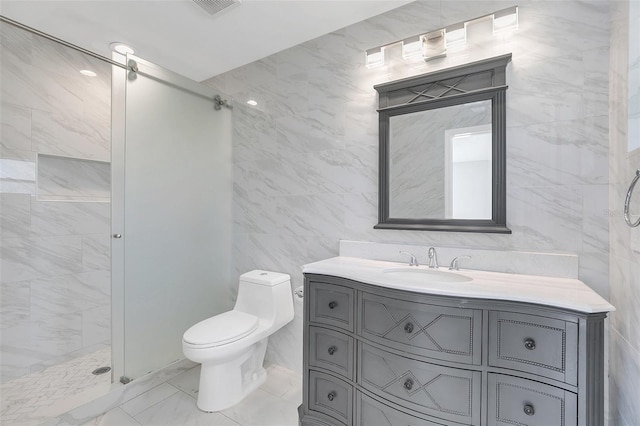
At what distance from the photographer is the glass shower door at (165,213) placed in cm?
191

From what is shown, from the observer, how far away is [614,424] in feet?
4.20

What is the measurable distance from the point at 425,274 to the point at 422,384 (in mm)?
570

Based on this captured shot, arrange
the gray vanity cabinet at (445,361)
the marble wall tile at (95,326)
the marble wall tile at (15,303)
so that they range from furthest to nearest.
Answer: the marble wall tile at (95,326) < the marble wall tile at (15,303) < the gray vanity cabinet at (445,361)

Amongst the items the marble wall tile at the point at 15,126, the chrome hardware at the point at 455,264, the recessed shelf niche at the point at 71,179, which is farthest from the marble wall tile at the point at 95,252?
A: the chrome hardware at the point at 455,264

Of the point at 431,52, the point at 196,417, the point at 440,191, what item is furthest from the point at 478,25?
the point at 196,417

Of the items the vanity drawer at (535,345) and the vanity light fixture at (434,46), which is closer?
the vanity drawer at (535,345)

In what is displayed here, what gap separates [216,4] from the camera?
178 centimetres

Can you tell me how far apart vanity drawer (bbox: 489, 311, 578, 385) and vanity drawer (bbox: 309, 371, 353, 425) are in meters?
0.72

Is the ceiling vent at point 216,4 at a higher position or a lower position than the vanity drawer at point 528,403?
higher

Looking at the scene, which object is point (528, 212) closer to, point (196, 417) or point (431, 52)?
point (431, 52)

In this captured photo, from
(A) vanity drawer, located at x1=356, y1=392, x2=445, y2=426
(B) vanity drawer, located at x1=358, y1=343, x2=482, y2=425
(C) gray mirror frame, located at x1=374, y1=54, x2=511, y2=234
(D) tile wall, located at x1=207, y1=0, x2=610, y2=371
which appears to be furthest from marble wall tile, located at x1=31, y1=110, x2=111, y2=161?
(A) vanity drawer, located at x1=356, y1=392, x2=445, y2=426

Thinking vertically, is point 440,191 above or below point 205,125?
below

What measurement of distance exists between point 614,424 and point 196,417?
6.91 ft

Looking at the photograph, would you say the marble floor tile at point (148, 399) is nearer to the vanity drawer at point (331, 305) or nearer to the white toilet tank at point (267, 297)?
the white toilet tank at point (267, 297)
